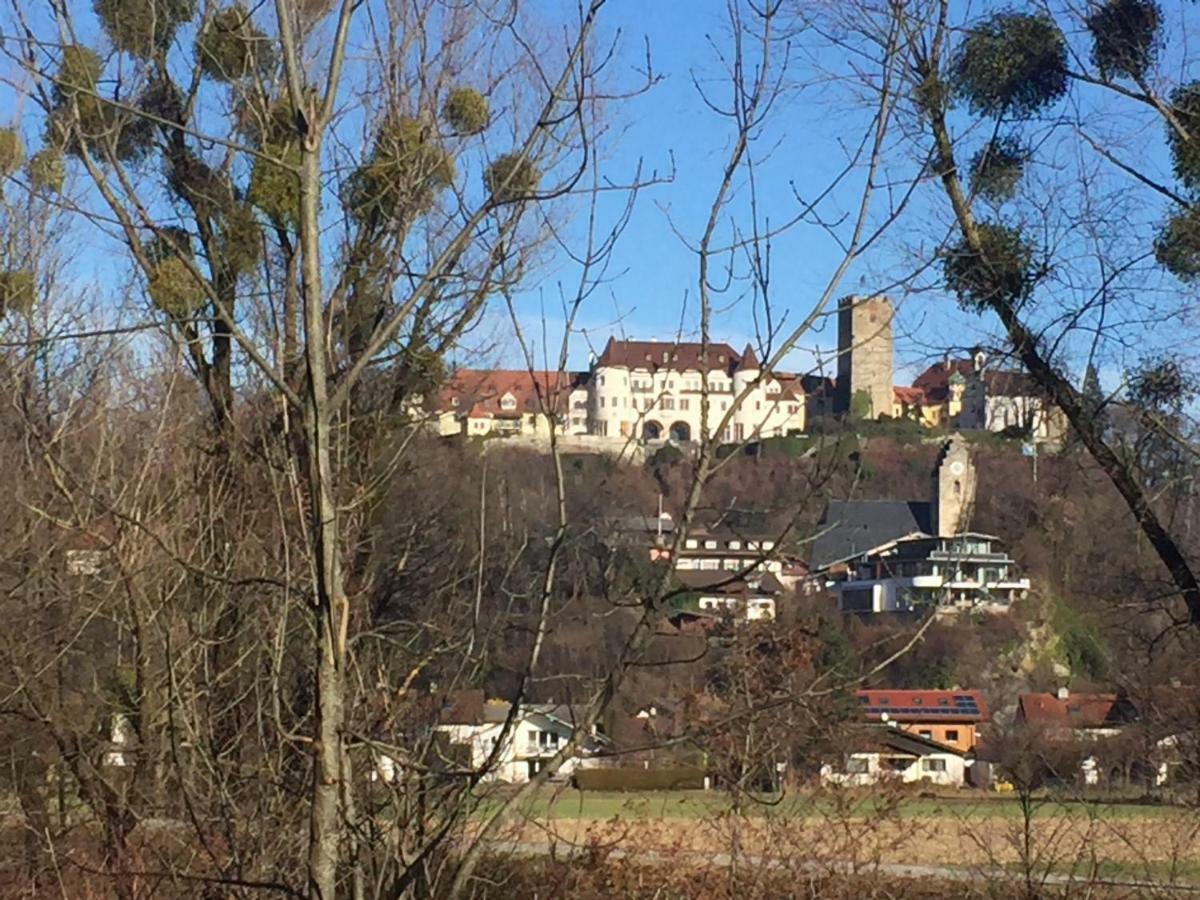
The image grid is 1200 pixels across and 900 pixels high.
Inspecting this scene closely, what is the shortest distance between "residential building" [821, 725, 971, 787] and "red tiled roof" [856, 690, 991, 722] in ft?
4.93

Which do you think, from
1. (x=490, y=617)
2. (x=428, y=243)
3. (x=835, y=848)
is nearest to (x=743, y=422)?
(x=490, y=617)

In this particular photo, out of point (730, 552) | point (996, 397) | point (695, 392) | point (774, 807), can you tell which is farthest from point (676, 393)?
point (996, 397)

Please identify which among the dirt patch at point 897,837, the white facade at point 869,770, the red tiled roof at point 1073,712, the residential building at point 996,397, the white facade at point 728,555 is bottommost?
the red tiled roof at point 1073,712

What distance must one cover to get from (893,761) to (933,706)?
1095 centimetres

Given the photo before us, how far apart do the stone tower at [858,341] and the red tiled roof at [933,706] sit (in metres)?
13.8

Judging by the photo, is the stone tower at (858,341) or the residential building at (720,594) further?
the stone tower at (858,341)

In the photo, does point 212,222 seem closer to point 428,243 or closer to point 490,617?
point 428,243

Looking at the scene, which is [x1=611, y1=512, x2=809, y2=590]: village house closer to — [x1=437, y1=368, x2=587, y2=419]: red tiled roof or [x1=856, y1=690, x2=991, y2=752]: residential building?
[x1=437, y1=368, x2=587, y2=419]: red tiled roof

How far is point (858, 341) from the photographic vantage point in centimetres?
286

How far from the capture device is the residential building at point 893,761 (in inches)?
280

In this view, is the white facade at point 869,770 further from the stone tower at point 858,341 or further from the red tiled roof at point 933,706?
the red tiled roof at point 933,706

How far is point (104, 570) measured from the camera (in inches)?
227

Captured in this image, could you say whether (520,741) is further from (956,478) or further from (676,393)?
(956,478)

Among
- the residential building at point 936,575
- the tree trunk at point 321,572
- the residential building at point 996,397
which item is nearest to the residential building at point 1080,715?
the residential building at point 996,397
